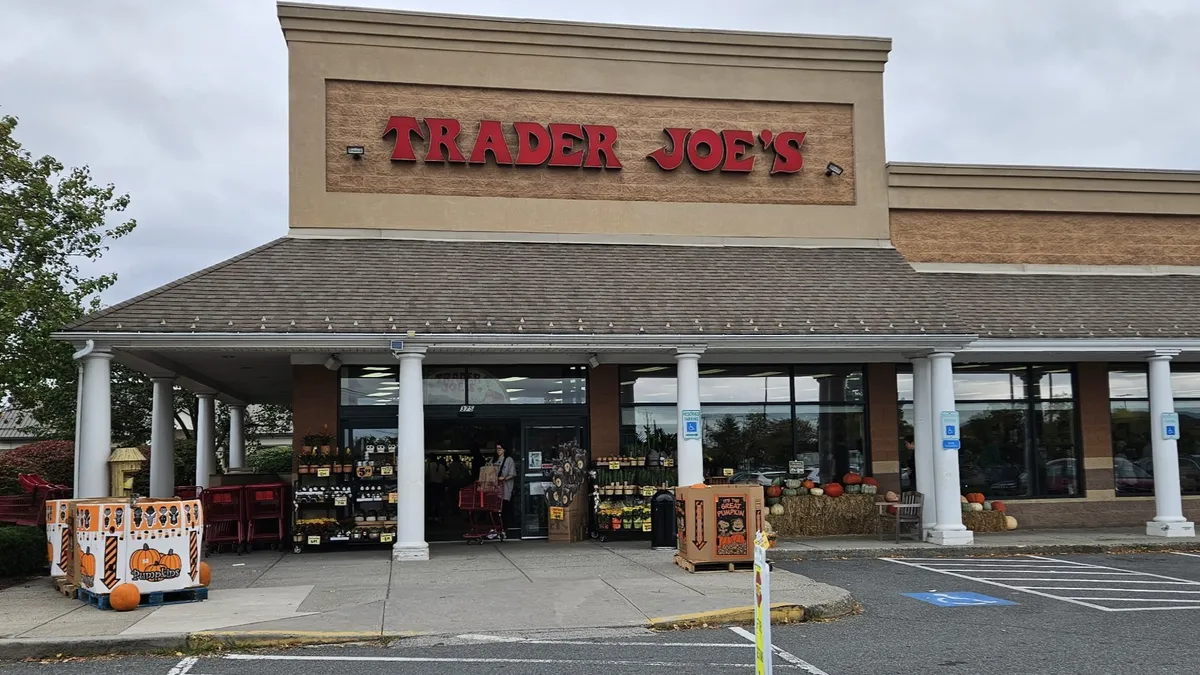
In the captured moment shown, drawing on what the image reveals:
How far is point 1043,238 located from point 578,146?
32.0ft

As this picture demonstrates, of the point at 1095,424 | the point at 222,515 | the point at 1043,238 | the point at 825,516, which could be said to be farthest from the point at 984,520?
the point at 222,515

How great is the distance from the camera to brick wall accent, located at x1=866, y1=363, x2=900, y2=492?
20.1 m

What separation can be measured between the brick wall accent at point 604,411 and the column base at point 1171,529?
969 cm

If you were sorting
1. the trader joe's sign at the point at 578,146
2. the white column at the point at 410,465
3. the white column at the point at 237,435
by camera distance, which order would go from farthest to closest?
the white column at the point at 237,435, the trader joe's sign at the point at 578,146, the white column at the point at 410,465

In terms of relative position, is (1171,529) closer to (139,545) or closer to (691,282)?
(691,282)

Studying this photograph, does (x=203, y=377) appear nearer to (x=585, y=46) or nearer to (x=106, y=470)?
(x=106, y=470)

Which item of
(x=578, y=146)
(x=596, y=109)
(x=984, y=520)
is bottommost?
(x=984, y=520)

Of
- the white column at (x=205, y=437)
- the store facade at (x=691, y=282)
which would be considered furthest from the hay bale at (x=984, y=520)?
the white column at (x=205, y=437)

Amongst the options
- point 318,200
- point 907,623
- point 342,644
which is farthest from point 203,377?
point 907,623

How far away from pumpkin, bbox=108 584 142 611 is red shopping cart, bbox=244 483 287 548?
20.4 feet

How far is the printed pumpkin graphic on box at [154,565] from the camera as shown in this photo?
1170 cm

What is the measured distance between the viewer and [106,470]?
15031 millimetres

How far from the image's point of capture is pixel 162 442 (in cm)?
1880

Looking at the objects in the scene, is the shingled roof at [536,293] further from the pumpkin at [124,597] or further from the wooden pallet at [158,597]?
the pumpkin at [124,597]
